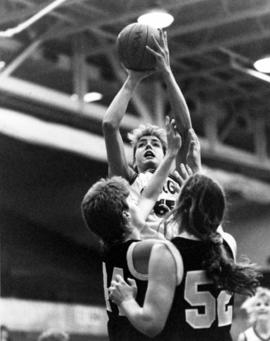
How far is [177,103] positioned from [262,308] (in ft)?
13.9

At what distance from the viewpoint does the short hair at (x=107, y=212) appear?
3.22 metres

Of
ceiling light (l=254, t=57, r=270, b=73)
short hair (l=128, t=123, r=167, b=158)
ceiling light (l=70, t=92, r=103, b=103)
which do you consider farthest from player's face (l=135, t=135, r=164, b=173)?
ceiling light (l=254, t=57, r=270, b=73)

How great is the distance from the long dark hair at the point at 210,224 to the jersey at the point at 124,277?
24 cm

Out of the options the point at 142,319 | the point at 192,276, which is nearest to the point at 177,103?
the point at 192,276

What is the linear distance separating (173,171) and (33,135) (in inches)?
321

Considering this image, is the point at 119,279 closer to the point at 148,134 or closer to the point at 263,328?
the point at 148,134

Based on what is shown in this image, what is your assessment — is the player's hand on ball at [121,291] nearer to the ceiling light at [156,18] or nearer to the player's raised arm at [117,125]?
the player's raised arm at [117,125]

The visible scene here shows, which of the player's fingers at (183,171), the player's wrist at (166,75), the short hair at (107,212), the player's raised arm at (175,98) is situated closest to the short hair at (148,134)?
the player's raised arm at (175,98)

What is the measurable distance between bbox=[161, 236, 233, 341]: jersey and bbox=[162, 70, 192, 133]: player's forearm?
3.59 ft

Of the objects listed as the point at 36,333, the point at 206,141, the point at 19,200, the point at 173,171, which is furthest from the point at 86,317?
the point at 173,171

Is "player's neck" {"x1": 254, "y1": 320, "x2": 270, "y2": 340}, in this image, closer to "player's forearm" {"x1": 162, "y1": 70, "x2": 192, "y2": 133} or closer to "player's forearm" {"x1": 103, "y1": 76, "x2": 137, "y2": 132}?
"player's forearm" {"x1": 162, "y1": 70, "x2": 192, "y2": 133}

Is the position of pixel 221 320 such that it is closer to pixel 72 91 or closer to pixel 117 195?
pixel 117 195

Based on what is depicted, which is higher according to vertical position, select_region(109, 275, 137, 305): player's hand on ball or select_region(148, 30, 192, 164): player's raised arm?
select_region(148, 30, 192, 164): player's raised arm

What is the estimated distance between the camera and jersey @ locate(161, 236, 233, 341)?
309 cm
